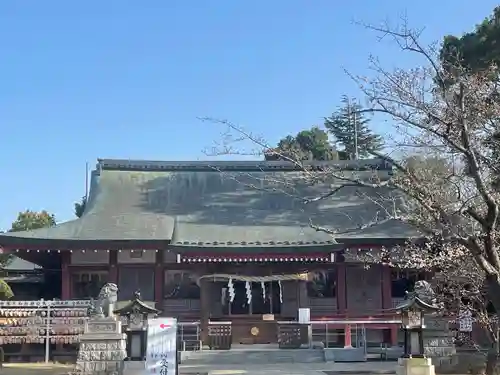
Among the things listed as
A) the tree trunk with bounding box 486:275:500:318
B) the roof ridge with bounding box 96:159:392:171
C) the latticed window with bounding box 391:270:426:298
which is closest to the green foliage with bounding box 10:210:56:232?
the roof ridge with bounding box 96:159:392:171

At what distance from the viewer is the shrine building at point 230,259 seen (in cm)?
2264

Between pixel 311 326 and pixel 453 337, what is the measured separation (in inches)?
188

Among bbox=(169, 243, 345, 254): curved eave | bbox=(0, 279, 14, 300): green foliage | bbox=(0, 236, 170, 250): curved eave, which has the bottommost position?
bbox=(0, 279, 14, 300): green foliage

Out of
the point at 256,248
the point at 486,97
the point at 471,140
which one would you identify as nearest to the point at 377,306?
the point at 256,248

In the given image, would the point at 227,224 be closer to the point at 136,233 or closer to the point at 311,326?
the point at 136,233

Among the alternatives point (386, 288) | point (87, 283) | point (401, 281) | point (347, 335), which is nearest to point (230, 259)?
point (347, 335)

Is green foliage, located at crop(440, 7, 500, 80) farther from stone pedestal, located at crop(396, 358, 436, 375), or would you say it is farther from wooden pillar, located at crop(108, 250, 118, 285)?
wooden pillar, located at crop(108, 250, 118, 285)

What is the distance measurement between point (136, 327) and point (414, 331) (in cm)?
718

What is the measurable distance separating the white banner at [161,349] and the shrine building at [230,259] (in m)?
9.18

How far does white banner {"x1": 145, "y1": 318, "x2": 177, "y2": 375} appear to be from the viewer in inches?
502

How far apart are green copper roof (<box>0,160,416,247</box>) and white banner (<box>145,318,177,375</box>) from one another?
8.83 m

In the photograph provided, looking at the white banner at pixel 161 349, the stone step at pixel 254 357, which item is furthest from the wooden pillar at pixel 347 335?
the white banner at pixel 161 349

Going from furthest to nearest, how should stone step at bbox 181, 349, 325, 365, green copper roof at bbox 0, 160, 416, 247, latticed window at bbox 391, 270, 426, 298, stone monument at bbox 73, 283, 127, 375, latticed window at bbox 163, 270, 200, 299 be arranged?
latticed window at bbox 391, 270, 426, 298
latticed window at bbox 163, 270, 200, 299
green copper roof at bbox 0, 160, 416, 247
stone step at bbox 181, 349, 325, 365
stone monument at bbox 73, 283, 127, 375

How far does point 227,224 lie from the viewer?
25.1 m
